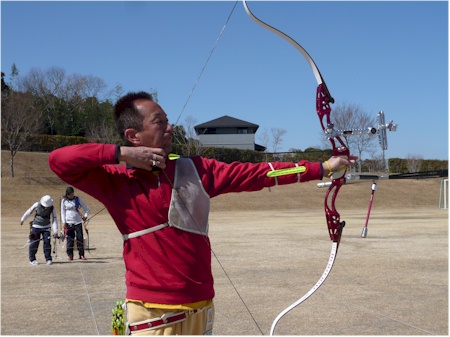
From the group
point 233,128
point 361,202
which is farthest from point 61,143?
point 233,128

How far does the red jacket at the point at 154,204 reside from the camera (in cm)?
348

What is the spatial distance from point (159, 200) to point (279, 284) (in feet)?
27.4

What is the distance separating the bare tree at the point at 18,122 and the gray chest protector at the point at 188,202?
5142 centimetres

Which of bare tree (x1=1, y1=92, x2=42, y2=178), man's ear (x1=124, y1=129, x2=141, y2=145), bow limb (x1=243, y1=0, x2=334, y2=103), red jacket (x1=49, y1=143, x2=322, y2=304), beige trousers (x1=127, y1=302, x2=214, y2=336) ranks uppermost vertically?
bare tree (x1=1, y1=92, x2=42, y2=178)

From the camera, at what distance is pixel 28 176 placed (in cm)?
4950

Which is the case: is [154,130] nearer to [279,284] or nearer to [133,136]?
[133,136]

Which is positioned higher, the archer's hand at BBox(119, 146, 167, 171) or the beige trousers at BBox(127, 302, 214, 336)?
the archer's hand at BBox(119, 146, 167, 171)

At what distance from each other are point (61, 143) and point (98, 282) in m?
46.6

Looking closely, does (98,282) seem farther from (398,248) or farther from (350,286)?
(398,248)

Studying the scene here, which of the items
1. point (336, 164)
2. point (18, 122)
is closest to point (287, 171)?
point (336, 164)

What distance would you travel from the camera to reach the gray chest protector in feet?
11.5

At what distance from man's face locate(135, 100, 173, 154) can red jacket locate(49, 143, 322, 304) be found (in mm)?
118

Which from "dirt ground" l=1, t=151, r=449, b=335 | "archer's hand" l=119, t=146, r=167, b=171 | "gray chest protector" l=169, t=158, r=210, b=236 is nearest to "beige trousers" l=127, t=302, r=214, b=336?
"gray chest protector" l=169, t=158, r=210, b=236

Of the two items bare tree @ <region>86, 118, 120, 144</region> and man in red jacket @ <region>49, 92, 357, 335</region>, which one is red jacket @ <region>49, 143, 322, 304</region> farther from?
bare tree @ <region>86, 118, 120, 144</region>
